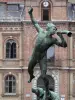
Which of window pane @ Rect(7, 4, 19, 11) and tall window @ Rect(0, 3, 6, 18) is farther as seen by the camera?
window pane @ Rect(7, 4, 19, 11)

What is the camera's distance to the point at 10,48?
132 feet

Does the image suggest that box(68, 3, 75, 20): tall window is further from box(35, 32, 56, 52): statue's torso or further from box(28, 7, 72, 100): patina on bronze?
box(35, 32, 56, 52): statue's torso

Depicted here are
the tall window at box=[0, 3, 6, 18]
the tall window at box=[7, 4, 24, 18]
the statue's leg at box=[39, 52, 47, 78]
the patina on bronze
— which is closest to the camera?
the patina on bronze

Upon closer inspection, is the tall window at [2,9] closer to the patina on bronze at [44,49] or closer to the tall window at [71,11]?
the tall window at [71,11]

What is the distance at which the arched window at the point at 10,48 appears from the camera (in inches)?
1582

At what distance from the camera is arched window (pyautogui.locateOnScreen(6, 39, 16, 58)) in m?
40.2

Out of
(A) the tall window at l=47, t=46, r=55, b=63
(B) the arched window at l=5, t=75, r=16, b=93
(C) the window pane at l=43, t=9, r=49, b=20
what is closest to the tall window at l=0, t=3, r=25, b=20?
(C) the window pane at l=43, t=9, r=49, b=20

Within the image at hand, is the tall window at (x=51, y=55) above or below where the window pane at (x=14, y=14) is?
below

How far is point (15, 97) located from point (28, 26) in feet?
18.6

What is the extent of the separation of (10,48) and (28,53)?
1533 mm

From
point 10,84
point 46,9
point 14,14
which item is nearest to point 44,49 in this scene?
point 46,9

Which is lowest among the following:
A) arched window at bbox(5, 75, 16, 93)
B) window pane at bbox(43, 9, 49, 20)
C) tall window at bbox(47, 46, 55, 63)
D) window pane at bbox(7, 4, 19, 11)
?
arched window at bbox(5, 75, 16, 93)

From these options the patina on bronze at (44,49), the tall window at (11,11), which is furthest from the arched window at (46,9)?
the patina on bronze at (44,49)

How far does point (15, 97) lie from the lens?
39.7 meters
